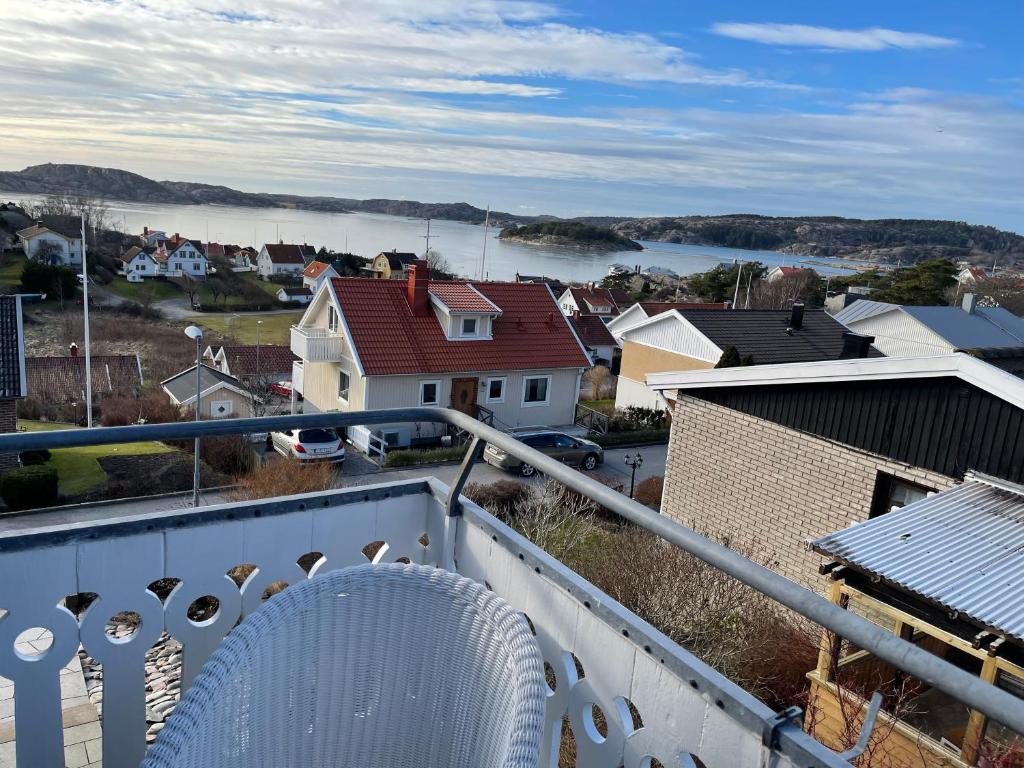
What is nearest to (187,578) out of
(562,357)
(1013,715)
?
(1013,715)

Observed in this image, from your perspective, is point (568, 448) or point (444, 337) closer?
point (568, 448)

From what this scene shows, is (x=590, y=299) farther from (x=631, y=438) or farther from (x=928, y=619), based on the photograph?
(x=928, y=619)

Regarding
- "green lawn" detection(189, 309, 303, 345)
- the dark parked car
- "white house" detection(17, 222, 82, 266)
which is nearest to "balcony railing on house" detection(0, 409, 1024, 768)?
the dark parked car

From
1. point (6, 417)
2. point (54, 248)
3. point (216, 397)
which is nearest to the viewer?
point (6, 417)

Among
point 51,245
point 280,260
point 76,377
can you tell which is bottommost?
point 76,377

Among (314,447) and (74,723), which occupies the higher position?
(74,723)

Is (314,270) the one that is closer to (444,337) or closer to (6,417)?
(444,337)

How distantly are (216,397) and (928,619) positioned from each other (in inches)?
843

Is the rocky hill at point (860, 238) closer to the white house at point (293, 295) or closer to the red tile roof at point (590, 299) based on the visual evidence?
the red tile roof at point (590, 299)

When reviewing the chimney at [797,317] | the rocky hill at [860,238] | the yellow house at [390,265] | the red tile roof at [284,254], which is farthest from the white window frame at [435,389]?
the rocky hill at [860,238]

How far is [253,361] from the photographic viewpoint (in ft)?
99.9

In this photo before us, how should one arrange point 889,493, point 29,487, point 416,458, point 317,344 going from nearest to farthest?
point 889,493 < point 29,487 < point 416,458 < point 317,344

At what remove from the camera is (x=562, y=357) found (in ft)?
71.0

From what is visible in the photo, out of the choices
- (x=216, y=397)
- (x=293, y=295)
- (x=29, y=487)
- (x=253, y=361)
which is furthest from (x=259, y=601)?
(x=293, y=295)
